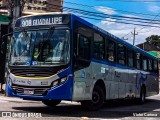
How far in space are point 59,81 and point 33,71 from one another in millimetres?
896

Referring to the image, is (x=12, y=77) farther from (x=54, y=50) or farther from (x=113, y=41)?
(x=113, y=41)

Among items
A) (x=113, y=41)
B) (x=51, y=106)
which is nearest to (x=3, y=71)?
(x=51, y=106)

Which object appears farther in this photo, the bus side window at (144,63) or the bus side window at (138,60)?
the bus side window at (144,63)

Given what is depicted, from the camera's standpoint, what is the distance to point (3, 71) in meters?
18.1

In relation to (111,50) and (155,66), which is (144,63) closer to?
(155,66)

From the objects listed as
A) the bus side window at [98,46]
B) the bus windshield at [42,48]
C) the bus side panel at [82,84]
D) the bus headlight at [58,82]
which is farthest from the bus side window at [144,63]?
the bus headlight at [58,82]

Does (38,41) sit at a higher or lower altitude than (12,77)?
higher

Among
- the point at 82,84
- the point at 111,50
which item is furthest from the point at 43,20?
the point at 111,50

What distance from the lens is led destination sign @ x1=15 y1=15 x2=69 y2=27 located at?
35.9 feet

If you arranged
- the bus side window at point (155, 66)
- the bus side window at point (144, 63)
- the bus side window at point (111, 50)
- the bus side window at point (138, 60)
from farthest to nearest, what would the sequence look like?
the bus side window at point (155, 66) → the bus side window at point (144, 63) → the bus side window at point (138, 60) → the bus side window at point (111, 50)

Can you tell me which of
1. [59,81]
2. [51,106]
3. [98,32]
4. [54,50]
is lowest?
[51,106]

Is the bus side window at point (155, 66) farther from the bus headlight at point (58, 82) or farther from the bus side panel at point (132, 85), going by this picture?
the bus headlight at point (58, 82)

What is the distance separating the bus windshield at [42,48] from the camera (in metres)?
10.6

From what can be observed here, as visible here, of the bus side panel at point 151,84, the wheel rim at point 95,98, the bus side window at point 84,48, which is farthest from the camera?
the bus side panel at point 151,84
